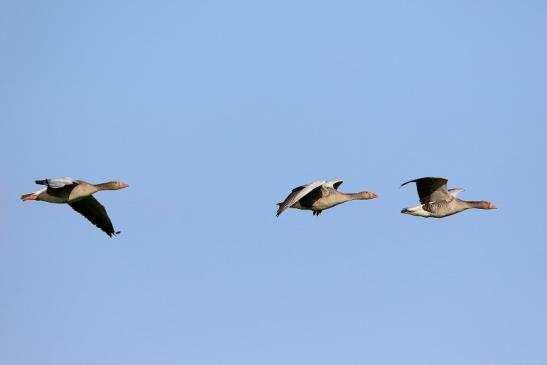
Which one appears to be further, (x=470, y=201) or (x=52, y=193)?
(x=470, y=201)

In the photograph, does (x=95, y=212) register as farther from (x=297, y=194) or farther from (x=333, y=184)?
(x=333, y=184)

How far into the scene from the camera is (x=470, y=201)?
35.0m

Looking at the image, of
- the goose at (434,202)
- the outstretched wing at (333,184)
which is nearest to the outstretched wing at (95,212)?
the outstretched wing at (333,184)

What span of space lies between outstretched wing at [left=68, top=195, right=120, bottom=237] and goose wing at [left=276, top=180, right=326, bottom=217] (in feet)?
18.3

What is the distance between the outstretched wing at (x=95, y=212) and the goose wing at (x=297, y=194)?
5.59 metres

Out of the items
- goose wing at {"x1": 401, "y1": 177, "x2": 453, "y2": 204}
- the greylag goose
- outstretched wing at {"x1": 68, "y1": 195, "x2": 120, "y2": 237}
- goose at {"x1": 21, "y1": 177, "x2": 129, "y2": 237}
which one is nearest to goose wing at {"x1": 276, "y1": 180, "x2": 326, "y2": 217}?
the greylag goose

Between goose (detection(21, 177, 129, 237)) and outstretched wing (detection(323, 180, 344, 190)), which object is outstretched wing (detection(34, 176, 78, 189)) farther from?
outstretched wing (detection(323, 180, 344, 190))

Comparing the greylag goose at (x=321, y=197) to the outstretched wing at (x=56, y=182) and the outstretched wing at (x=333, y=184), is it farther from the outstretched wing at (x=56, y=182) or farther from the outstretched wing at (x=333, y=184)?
the outstretched wing at (x=56, y=182)

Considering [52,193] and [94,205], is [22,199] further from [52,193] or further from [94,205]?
[94,205]

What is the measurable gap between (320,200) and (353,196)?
1.32 meters

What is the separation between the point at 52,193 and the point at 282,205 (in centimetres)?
665

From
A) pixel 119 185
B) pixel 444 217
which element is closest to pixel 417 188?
pixel 444 217

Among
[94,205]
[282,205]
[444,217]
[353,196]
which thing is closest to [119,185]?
[94,205]

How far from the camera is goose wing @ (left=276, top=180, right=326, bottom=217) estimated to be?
1256 inches
